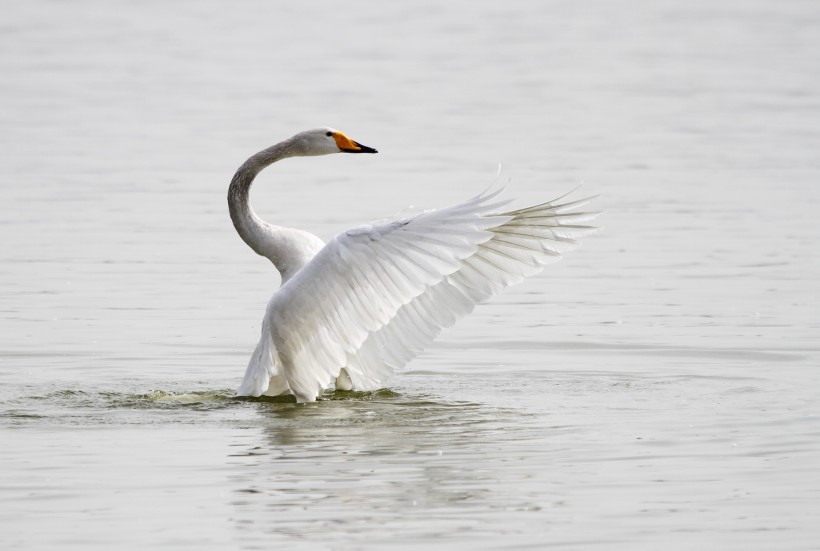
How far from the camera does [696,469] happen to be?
9156 mm

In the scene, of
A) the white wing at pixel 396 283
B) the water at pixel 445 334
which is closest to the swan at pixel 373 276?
the white wing at pixel 396 283

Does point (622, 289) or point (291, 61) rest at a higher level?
point (291, 61)

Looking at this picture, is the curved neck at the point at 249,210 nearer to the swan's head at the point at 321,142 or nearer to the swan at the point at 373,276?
the swan at the point at 373,276

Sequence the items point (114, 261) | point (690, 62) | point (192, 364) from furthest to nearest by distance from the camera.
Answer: point (690, 62) → point (114, 261) → point (192, 364)

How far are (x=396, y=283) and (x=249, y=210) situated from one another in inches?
68.5

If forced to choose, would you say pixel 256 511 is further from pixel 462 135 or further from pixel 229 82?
pixel 229 82

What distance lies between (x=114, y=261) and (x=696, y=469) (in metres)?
8.11

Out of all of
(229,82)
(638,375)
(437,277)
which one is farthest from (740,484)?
(229,82)

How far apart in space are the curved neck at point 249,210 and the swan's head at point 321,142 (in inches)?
4.7

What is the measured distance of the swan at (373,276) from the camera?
10055 millimetres

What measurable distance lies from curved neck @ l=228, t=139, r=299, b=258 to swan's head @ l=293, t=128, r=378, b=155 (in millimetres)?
120

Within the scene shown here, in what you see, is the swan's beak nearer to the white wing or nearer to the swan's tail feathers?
the white wing

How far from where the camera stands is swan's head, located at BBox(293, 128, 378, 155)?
39.4 feet

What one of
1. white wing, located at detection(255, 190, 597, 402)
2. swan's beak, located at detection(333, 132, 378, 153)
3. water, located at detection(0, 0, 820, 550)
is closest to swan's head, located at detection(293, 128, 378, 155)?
swan's beak, located at detection(333, 132, 378, 153)
